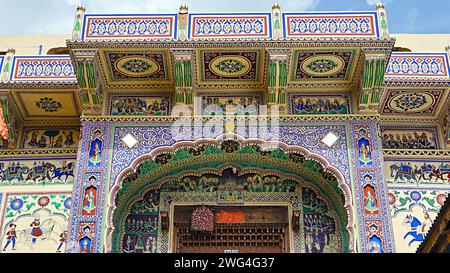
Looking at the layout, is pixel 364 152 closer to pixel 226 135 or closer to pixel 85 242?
pixel 226 135

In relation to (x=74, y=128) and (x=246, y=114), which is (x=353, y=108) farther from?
(x=74, y=128)

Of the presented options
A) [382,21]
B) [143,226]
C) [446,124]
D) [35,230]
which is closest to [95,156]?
[143,226]

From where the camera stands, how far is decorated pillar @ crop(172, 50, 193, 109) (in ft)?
44.1

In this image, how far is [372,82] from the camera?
13.6 metres

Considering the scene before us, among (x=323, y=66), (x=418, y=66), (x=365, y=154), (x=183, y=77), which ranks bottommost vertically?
(x=365, y=154)

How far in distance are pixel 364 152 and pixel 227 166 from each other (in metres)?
2.62

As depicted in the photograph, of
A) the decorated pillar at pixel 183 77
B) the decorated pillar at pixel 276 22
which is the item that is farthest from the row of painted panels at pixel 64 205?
the decorated pillar at pixel 276 22

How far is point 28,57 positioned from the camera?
47.5 ft

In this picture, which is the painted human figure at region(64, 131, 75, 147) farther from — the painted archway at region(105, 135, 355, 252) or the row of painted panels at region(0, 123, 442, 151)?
the painted archway at region(105, 135, 355, 252)

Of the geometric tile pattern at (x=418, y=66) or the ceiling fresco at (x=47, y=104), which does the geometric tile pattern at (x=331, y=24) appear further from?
the ceiling fresco at (x=47, y=104)

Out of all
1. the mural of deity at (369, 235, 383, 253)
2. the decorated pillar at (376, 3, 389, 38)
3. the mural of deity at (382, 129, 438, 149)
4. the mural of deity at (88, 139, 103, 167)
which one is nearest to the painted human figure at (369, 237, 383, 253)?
the mural of deity at (369, 235, 383, 253)

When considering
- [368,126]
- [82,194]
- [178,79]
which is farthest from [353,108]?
[82,194]

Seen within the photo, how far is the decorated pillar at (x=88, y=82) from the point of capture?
44.0 ft

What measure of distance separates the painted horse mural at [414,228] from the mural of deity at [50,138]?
660 centimetres
